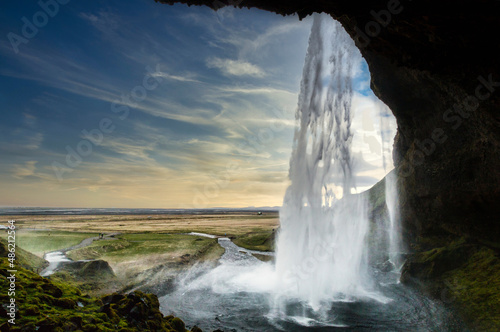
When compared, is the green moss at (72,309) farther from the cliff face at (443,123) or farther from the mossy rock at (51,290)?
the cliff face at (443,123)

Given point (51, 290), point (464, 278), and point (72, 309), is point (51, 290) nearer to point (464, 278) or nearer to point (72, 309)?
point (72, 309)

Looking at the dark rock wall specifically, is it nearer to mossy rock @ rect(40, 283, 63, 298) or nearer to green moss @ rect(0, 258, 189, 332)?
green moss @ rect(0, 258, 189, 332)

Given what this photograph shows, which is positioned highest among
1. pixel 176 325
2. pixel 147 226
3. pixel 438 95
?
pixel 438 95

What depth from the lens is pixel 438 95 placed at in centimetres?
1848

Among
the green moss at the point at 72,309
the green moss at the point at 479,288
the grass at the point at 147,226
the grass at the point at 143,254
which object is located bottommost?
the grass at the point at 147,226

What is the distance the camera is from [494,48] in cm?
859

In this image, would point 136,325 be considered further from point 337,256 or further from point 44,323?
point 337,256

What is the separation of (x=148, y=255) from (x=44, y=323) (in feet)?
93.4

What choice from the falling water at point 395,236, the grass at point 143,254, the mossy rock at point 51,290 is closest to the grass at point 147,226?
the grass at point 143,254

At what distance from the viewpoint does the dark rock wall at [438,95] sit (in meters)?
8.48

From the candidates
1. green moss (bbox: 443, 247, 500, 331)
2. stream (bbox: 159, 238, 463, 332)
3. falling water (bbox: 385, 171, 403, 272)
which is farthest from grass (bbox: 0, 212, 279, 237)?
green moss (bbox: 443, 247, 500, 331)

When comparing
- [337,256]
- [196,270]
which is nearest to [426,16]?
[337,256]

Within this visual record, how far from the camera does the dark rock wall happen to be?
848 cm

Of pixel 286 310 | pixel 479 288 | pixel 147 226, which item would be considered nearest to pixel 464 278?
pixel 479 288
